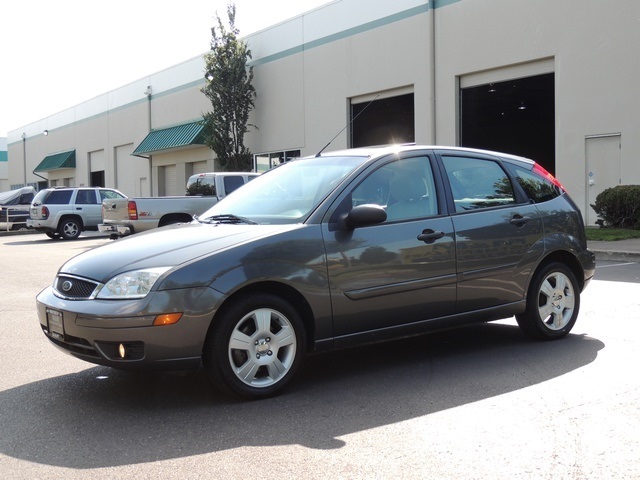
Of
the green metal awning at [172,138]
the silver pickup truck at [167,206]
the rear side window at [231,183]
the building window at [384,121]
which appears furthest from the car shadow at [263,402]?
the green metal awning at [172,138]

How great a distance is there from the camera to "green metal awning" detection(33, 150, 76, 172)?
52.6 meters

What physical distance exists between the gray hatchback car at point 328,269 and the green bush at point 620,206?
39.7 feet

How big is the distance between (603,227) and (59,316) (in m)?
16.7

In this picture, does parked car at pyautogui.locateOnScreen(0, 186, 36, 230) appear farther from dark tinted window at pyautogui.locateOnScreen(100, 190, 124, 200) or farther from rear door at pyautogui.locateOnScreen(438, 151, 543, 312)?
rear door at pyautogui.locateOnScreen(438, 151, 543, 312)

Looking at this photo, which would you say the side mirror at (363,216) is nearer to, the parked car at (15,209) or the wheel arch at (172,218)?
the wheel arch at (172,218)

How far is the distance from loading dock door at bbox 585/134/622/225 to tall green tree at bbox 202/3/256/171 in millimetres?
16480

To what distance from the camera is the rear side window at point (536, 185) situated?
666 centimetres

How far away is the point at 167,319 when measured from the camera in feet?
15.1

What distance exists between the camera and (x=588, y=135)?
65.8 ft

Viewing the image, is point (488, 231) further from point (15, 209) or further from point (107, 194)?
point (15, 209)

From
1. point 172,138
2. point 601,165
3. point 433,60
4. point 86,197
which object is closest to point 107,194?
point 86,197

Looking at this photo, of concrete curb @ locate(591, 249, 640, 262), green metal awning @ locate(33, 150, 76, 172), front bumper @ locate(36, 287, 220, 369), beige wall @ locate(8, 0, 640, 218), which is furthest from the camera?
green metal awning @ locate(33, 150, 76, 172)

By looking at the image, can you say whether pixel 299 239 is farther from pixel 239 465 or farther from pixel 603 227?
pixel 603 227

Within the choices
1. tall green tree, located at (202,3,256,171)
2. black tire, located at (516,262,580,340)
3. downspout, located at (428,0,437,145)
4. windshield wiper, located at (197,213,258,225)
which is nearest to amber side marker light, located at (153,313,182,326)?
windshield wiper, located at (197,213,258,225)
